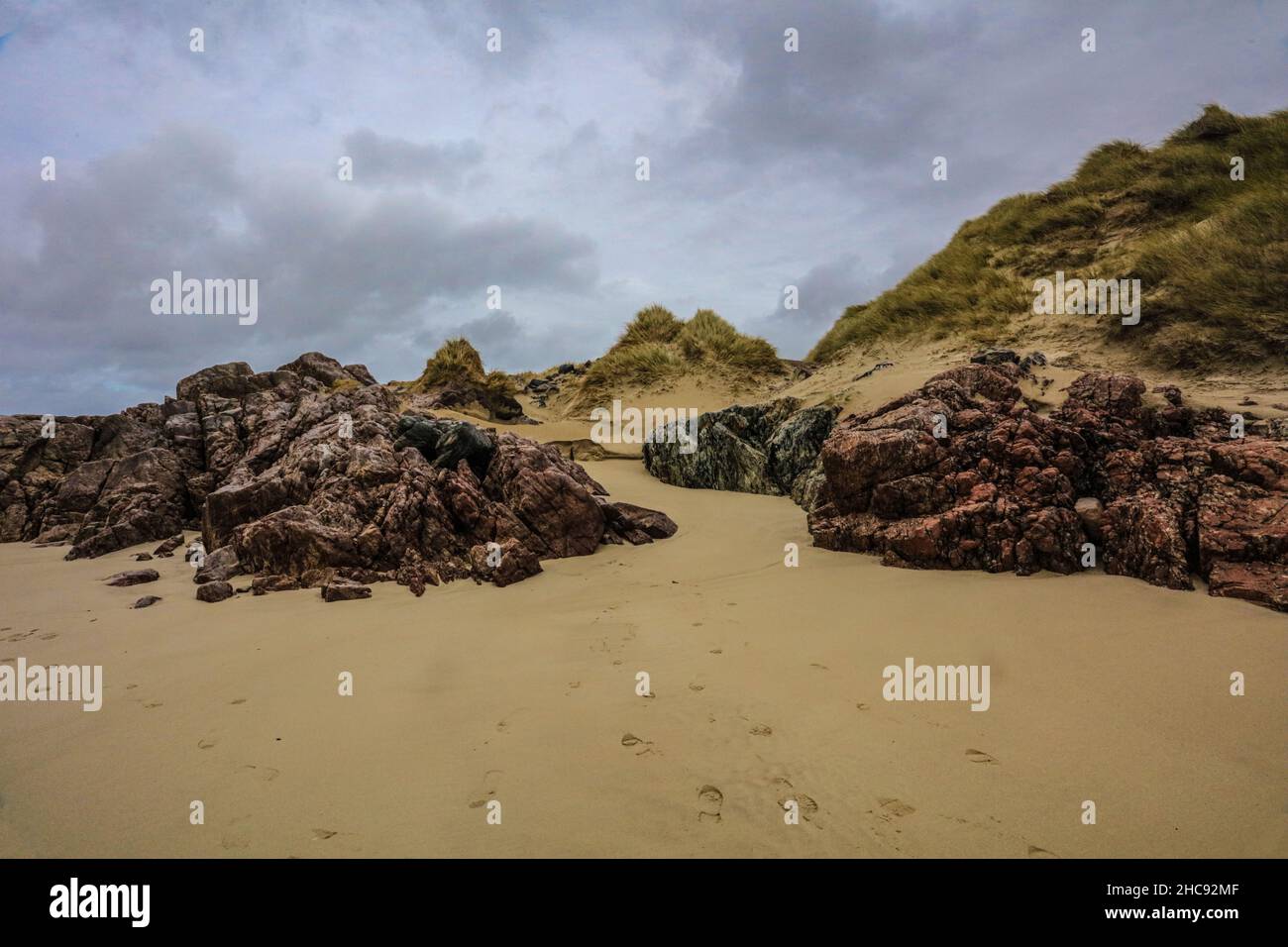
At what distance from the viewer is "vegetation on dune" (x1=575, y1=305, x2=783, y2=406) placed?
1806 cm

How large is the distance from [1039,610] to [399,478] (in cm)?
574

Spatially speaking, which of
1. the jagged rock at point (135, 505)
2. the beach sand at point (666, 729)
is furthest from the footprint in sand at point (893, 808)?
the jagged rock at point (135, 505)

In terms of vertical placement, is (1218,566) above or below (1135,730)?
above

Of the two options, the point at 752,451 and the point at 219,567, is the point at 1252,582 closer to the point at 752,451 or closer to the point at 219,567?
the point at 752,451

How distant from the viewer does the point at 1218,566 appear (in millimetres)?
3625

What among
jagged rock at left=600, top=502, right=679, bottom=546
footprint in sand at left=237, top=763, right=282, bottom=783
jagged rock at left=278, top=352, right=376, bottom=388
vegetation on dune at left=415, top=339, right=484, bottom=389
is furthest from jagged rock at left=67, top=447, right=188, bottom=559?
vegetation on dune at left=415, top=339, right=484, bottom=389

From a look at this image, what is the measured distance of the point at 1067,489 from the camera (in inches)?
181

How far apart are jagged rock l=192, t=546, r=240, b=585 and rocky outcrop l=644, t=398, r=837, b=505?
666 centimetres

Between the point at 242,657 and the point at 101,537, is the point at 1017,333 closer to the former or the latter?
the point at 242,657

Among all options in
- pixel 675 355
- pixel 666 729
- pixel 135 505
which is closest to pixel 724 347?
pixel 675 355

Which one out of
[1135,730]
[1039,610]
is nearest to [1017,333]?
[1039,610]

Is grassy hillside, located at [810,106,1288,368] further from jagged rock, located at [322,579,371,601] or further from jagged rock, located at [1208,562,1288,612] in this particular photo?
jagged rock, located at [322,579,371,601]

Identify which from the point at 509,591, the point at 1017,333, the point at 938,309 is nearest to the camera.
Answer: the point at 509,591

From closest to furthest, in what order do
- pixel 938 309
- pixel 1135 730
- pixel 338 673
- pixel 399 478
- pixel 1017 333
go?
pixel 1135 730
pixel 338 673
pixel 399 478
pixel 1017 333
pixel 938 309
